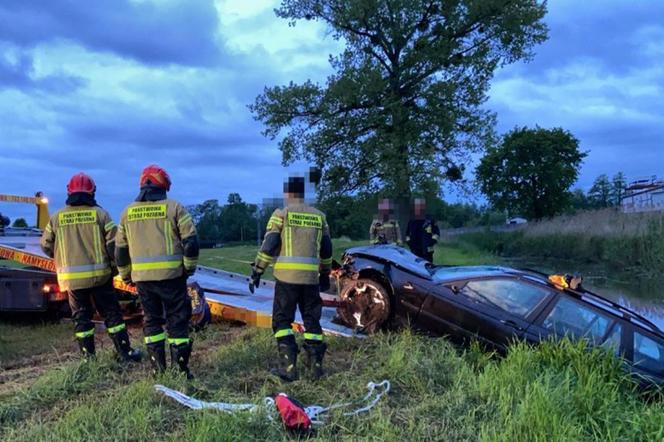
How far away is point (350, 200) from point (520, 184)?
1360 inches

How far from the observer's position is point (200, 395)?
3961mm

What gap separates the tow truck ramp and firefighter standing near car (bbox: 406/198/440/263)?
270cm

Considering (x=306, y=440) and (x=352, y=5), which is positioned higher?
(x=352, y=5)

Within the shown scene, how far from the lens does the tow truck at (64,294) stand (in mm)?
6785

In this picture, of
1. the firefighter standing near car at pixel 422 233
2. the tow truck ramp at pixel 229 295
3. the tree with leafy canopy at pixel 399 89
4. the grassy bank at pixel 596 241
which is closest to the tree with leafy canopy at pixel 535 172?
the grassy bank at pixel 596 241

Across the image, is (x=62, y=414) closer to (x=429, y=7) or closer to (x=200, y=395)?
(x=200, y=395)

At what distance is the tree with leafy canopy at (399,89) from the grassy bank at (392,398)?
14301 millimetres

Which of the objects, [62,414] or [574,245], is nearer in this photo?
[62,414]

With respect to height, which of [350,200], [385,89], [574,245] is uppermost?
[385,89]

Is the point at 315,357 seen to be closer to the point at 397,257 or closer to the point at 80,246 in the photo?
the point at 397,257

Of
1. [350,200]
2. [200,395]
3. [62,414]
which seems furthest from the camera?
[350,200]

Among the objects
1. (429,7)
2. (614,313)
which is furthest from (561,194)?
(614,313)

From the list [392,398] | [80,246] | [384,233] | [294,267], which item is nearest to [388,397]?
[392,398]

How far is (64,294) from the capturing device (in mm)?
7621
